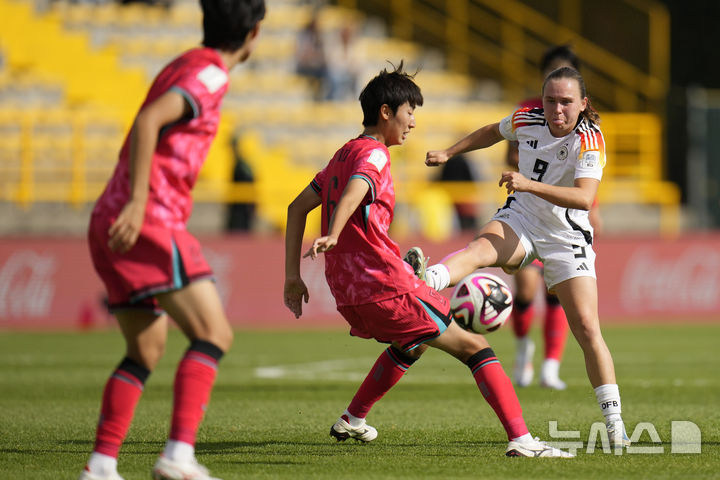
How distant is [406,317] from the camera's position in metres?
5.75

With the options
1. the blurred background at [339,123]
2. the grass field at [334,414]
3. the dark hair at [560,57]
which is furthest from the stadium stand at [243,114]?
the dark hair at [560,57]

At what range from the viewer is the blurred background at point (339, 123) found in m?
17.0

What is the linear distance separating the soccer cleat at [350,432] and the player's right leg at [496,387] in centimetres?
81

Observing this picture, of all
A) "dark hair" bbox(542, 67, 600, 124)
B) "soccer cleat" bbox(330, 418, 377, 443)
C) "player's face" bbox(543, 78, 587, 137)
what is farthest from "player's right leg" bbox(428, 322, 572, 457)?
"dark hair" bbox(542, 67, 600, 124)

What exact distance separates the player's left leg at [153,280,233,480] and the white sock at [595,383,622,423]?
7.59 feet

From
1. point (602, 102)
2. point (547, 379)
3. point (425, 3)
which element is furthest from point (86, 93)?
point (547, 379)

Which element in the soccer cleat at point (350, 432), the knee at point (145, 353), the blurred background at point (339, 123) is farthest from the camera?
the blurred background at point (339, 123)

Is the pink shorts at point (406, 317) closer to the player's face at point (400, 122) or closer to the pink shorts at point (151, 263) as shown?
the player's face at point (400, 122)

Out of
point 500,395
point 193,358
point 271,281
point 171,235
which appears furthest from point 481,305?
point 271,281

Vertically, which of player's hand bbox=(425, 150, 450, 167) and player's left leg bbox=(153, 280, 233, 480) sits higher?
player's hand bbox=(425, 150, 450, 167)

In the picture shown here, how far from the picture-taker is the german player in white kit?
6137 millimetres

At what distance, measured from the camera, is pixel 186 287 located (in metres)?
4.68

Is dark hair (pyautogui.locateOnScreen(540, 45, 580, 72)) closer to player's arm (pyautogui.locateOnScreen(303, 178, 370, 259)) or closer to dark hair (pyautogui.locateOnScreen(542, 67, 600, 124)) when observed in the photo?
dark hair (pyautogui.locateOnScreen(542, 67, 600, 124))

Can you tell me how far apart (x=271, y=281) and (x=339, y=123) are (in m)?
5.82
